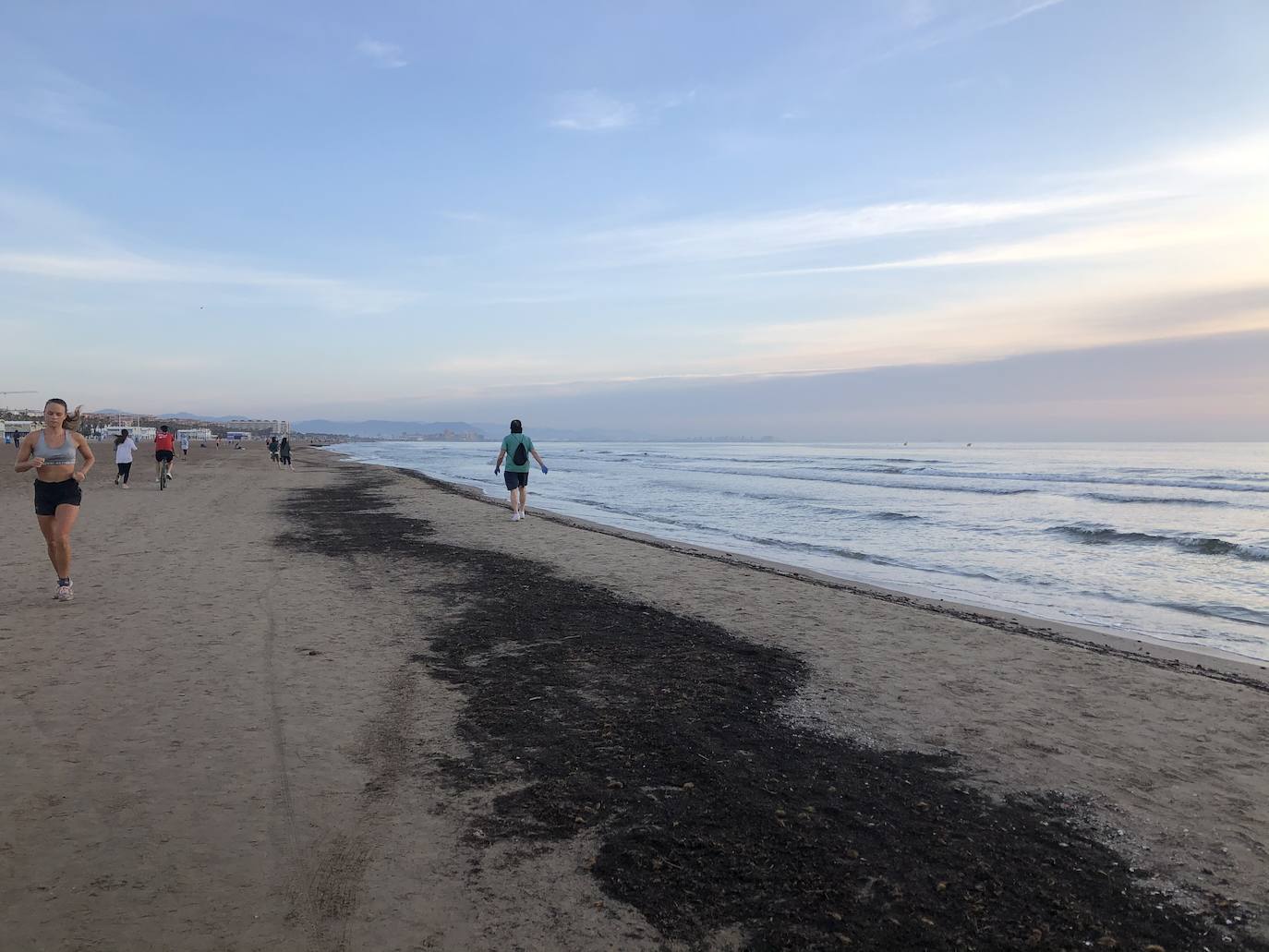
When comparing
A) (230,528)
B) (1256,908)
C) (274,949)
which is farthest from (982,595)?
(230,528)

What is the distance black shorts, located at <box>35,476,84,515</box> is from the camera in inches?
286

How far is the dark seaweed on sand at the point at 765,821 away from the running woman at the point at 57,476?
4181mm

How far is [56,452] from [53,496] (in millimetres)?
428

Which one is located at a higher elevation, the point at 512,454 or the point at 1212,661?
the point at 512,454

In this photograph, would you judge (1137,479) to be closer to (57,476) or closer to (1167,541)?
(1167,541)

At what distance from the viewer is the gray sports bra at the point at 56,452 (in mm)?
7147

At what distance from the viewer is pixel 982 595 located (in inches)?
411

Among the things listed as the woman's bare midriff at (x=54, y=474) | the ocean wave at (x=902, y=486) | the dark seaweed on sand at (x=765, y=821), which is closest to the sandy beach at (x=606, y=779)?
the dark seaweed on sand at (x=765, y=821)

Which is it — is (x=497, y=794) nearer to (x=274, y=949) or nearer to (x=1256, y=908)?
(x=274, y=949)

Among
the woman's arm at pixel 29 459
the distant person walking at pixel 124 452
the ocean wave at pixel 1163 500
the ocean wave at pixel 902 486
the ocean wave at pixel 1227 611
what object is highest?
the woman's arm at pixel 29 459

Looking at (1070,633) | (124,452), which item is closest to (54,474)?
(1070,633)

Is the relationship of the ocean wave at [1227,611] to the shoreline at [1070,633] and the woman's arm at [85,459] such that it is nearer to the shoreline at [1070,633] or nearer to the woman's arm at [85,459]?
the shoreline at [1070,633]

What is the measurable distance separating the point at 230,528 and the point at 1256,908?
1449 cm

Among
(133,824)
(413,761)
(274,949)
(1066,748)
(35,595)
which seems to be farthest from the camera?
(35,595)
